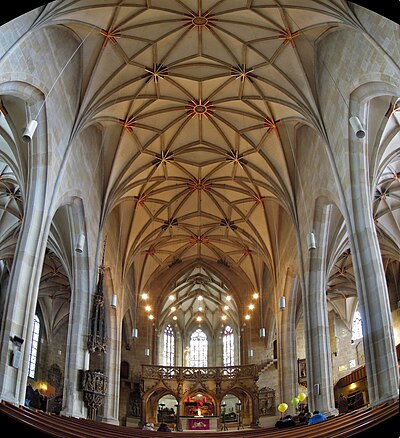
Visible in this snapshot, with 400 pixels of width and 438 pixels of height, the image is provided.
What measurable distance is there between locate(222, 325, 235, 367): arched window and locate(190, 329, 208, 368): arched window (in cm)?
148

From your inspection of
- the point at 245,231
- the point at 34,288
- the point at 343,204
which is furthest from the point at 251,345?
the point at 34,288

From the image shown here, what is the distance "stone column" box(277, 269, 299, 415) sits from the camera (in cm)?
2674

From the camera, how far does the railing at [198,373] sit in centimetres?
3200

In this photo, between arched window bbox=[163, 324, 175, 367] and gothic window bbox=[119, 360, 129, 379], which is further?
arched window bbox=[163, 324, 175, 367]

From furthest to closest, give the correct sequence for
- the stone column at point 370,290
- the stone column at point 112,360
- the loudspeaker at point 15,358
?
the stone column at point 112,360 → the stone column at point 370,290 → the loudspeaker at point 15,358

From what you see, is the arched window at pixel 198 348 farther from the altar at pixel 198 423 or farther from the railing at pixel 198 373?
the altar at pixel 198 423

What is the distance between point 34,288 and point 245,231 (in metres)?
16.9

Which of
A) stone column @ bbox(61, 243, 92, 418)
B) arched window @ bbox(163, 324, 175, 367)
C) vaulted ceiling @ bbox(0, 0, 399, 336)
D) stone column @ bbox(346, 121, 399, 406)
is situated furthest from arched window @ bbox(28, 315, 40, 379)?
stone column @ bbox(346, 121, 399, 406)

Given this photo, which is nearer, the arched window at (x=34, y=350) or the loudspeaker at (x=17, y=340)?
the loudspeaker at (x=17, y=340)

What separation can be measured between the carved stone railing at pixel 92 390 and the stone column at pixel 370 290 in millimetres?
10580

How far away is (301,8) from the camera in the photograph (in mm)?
16797

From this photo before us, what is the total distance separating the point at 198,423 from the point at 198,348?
36.2 ft

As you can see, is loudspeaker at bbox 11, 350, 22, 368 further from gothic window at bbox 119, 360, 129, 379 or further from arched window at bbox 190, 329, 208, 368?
arched window at bbox 190, 329, 208, 368

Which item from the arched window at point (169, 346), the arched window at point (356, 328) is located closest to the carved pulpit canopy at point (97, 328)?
the arched window at point (169, 346)
